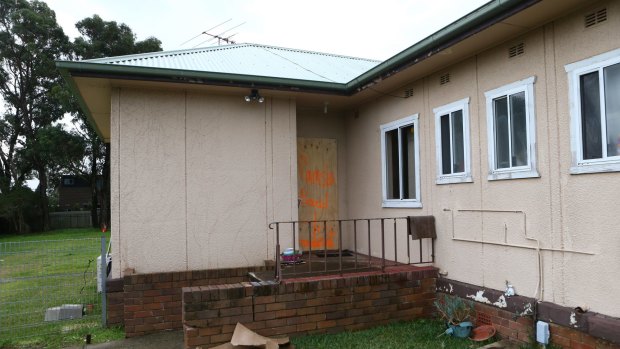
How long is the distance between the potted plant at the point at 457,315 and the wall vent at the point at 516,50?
2961 millimetres

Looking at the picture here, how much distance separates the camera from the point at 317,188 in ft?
26.2

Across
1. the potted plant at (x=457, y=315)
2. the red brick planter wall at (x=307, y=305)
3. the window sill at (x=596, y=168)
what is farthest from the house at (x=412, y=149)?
the red brick planter wall at (x=307, y=305)

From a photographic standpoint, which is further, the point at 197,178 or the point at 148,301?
the point at 197,178

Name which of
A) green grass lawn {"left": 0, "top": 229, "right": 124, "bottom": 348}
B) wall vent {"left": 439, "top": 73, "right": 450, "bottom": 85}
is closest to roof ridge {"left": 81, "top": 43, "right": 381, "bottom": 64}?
green grass lawn {"left": 0, "top": 229, "right": 124, "bottom": 348}

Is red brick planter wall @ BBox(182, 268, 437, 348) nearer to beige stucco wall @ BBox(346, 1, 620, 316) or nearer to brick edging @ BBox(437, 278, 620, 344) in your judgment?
brick edging @ BBox(437, 278, 620, 344)

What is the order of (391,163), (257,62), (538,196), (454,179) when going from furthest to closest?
(257,62) → (391,163) → (454,179) → (538,196)

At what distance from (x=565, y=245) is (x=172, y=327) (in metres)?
5.01

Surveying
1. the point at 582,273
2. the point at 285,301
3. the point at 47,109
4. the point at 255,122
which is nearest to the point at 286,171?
the point at 255,122

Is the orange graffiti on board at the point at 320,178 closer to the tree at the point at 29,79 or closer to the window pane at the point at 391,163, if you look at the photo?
the window pane at the point at 391,163

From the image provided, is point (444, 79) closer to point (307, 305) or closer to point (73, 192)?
point (307, 305)

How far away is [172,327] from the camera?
5926 millimetres

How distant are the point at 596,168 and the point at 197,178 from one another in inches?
200

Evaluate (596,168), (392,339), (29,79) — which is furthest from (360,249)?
(29,79)

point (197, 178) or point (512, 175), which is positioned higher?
point (197, 178)
